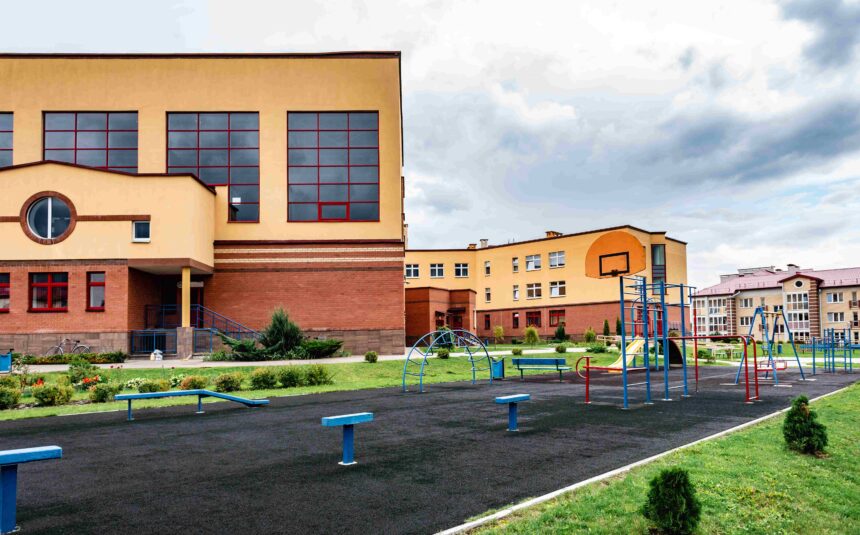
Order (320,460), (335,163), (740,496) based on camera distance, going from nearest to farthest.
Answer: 1. (740,496)
2. (320,460)
3. (335,163)

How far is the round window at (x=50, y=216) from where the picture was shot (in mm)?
28688

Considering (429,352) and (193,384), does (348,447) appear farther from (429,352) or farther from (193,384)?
(429,352)

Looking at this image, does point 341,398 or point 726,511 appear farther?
point 341,398

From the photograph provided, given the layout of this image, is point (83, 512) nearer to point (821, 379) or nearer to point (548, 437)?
point (548, 437)

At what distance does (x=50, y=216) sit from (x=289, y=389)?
18.2 metres

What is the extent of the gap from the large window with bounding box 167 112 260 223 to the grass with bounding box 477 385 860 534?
1169 inches


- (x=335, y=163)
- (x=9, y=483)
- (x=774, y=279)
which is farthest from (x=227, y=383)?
(x=774, y=279)

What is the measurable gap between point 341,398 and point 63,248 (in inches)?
774

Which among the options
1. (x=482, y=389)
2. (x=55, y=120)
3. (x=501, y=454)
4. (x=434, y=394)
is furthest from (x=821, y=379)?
(x=55, y=120)

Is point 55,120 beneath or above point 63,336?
above

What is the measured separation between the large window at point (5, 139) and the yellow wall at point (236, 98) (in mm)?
450

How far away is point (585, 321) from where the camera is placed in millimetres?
54906

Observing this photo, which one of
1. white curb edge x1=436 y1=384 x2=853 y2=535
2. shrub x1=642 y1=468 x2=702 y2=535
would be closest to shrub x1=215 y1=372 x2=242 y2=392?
white curb edge x1=436 y1=384 x2=853 y2=535

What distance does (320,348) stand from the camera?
28.4 metres
